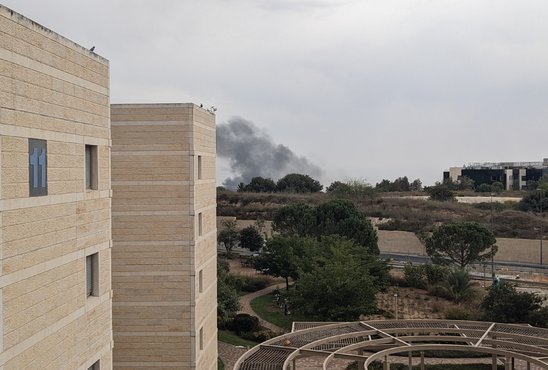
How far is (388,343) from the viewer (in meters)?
17.9

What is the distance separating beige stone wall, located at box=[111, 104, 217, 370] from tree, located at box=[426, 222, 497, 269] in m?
29.9

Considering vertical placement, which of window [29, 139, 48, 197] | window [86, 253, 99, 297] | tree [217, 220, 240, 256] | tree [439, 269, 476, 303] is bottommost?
tree [439, 269, 476, 303]

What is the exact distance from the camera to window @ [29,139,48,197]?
7938mm

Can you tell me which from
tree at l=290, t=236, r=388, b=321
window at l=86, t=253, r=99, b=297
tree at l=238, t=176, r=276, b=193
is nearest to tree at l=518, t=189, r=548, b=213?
tree at l=238, t=176, r=276, b=193

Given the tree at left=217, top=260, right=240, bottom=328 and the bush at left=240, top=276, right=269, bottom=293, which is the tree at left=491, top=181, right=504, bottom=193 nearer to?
the bush at left=240, top=276, right=269, bottom=293

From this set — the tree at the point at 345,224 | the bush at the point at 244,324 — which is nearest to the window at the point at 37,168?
the bush at the point at 244,324

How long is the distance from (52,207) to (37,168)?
0.67m

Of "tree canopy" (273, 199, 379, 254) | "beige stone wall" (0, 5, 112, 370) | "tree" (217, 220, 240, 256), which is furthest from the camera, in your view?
"tree" (217, 220, 240, 256)

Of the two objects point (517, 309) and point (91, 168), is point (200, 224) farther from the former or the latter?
point (517, 309)

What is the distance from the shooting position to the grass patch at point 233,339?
27594mm

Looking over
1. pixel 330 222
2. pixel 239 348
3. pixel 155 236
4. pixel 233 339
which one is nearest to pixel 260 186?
pixel 330 222

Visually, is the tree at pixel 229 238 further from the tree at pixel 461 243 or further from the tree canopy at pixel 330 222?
the tree at pixel 461 243

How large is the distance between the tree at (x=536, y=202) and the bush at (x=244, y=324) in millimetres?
46873

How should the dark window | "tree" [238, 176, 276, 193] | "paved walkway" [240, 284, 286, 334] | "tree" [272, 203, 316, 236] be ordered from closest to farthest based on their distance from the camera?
the dark window < "paved walkway" [240, 284, 286, 334] < "tree" [272, 203, 316, 236] < "tree" [238, 176, 276, 193]
